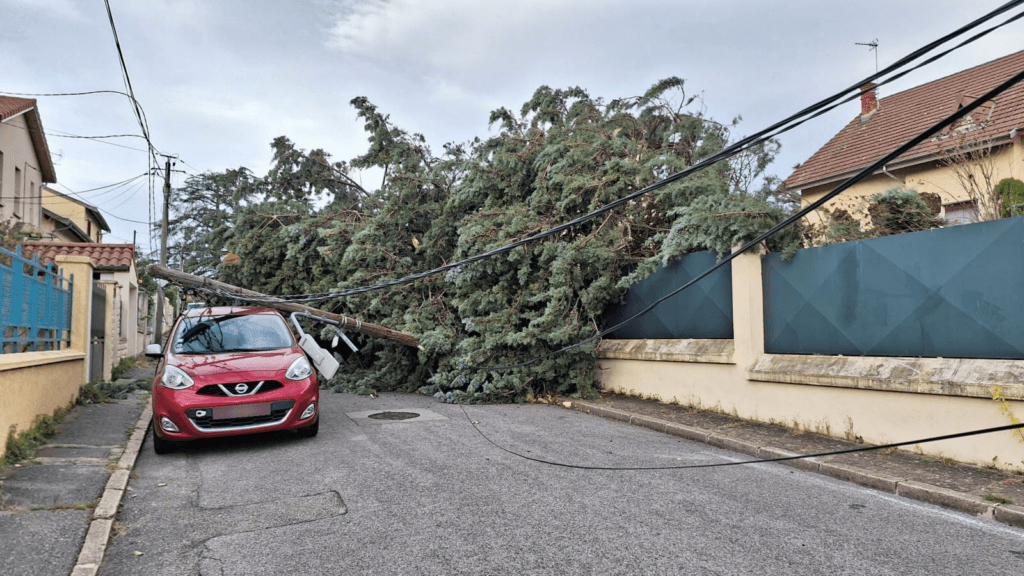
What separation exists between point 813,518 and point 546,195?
7538 millimetres

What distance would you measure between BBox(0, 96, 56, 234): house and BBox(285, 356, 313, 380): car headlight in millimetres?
15781

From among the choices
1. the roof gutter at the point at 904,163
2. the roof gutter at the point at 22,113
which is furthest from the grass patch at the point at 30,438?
the roof gutter at the point at 22,113

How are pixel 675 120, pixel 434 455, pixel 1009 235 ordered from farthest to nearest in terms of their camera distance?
pixel 675 120
pixel 434 455
pixel 1009 235

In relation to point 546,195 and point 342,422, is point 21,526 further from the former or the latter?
point 546,195

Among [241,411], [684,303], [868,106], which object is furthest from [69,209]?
[868,106]

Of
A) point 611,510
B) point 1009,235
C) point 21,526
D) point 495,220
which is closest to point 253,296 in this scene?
point 495,220

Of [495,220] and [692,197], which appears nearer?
[692,197]

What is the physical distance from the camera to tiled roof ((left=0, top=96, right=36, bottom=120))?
18.7m

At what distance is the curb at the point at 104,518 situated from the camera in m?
3.79

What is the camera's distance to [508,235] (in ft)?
36.2

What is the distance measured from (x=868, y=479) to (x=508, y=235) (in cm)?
682

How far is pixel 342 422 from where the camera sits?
899cm

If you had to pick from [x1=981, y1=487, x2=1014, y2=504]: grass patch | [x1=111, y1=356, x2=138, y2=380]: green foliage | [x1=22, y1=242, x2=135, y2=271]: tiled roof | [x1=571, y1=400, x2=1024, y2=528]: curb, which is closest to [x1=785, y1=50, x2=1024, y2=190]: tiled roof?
[x1=571, y1=400, x2=1024, y2=528]: curb

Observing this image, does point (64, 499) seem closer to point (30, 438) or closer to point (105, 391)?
point (30, 438)
